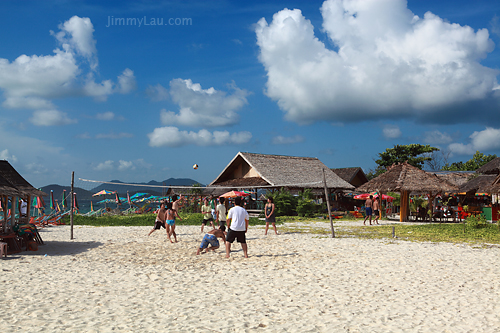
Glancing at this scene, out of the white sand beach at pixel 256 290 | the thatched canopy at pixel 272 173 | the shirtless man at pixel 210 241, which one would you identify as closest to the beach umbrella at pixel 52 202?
the thatched canopy at pixel 272 173

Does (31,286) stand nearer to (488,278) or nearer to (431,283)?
(431,283)

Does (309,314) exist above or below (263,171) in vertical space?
below

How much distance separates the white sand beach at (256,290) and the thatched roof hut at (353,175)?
74.8 feet

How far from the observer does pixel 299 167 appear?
29406 millimetres

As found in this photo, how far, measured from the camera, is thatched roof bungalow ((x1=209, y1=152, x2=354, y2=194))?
26.0 m

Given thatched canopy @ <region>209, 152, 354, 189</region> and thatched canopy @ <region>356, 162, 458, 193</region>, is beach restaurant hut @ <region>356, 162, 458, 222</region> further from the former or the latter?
thatched canopy @ <region>209, 152, 354, 189</region>

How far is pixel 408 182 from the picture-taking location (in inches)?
790

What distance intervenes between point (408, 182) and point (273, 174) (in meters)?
8.97

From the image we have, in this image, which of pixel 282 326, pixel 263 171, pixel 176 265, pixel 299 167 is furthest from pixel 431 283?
pixel 299 167

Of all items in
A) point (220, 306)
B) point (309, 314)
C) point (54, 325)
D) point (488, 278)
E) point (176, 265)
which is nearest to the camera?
point (54, 325)

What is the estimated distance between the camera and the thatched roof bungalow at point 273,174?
85.3 feet

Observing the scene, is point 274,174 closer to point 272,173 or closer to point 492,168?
point 272,173

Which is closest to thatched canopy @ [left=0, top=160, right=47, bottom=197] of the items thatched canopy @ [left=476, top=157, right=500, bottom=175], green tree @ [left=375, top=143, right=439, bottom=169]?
thatched canopy @ [left=476, top=157, right=500, bottom=175]

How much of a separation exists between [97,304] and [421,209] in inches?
729
